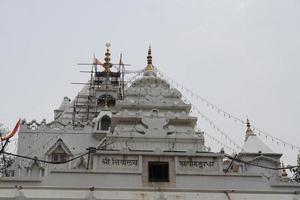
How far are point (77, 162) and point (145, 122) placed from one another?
5020 millimetres

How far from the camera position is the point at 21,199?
18.1m

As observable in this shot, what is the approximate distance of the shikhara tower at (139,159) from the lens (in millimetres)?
19328

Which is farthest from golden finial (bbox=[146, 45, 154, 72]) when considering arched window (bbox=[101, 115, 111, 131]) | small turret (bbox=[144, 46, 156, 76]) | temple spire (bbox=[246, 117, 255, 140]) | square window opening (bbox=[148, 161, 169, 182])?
Result: square window opening (bbox=[148, 161, 169, 182])

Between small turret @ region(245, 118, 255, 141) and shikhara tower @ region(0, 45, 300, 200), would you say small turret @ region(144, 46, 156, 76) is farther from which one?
small turret @ region(245, 118, 255, 141)

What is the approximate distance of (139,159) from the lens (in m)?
20.5

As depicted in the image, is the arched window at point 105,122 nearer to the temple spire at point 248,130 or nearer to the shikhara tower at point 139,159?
the shikhara tower at point 139,159

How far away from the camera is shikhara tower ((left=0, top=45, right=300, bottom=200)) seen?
19328 mm

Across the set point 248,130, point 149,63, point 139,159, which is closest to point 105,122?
point 149,63

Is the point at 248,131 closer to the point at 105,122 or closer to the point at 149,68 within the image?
the point at 149,68

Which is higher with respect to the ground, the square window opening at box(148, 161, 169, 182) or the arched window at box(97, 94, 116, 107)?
the arched window at box(97, 94, 116, 107)

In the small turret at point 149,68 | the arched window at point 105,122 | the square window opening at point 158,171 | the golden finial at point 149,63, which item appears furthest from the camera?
the arched window at point 105,122

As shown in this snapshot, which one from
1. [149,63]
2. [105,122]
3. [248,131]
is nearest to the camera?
[248,131]

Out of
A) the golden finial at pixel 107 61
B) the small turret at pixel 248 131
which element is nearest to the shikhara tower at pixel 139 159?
the small turret at pixel 248 131

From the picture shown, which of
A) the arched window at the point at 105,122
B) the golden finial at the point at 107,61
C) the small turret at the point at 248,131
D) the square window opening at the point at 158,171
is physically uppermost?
the golden finial at the point at 107,61
